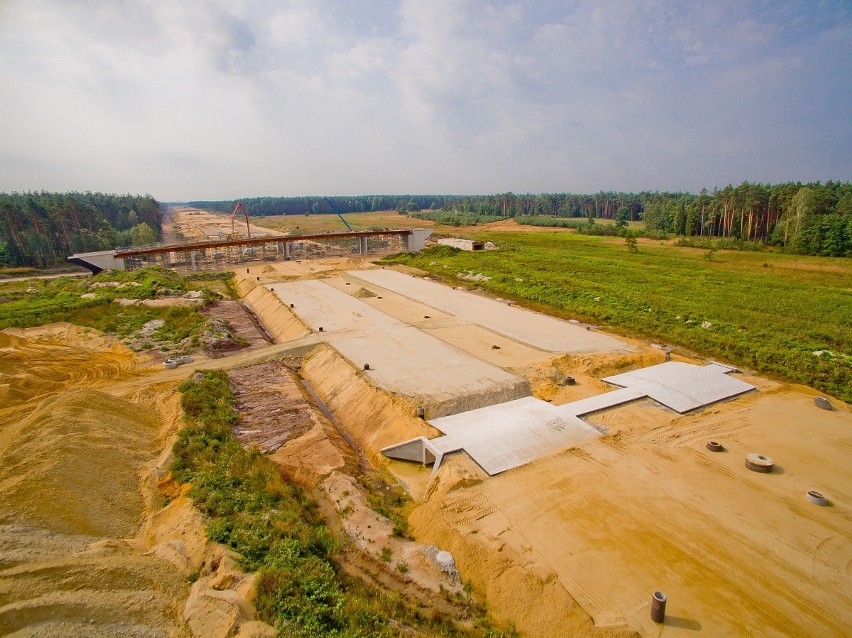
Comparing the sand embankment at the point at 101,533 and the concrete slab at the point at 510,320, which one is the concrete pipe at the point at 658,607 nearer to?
A: the sand embankment at the point at 101,533

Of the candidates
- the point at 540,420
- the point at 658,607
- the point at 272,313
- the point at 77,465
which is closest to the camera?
the point at 658,607

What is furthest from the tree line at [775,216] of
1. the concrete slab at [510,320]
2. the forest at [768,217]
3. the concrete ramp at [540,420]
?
the concrete ramp at [540,420]

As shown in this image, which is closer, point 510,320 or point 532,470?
point 532,470

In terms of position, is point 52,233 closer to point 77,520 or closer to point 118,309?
point 118,309

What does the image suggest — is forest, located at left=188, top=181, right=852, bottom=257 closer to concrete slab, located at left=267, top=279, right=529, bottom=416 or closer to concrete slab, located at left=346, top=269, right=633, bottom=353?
concrete slab, located at left=346, top=269, right=633, bottom=353

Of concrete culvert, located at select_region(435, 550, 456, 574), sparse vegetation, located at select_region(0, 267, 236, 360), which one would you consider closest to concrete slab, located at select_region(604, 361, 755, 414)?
concrete culvert, located at select_region(435, 550, 456, 574)

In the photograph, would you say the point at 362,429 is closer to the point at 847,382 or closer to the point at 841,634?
the point at 841,634

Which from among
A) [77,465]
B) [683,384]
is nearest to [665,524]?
[683,384]
